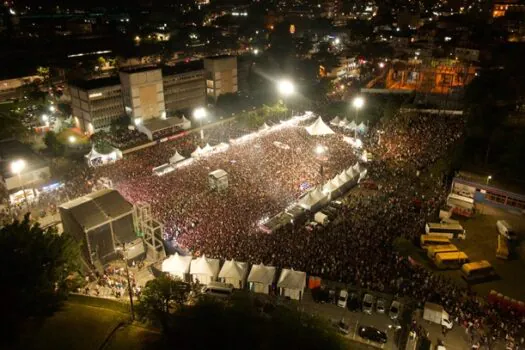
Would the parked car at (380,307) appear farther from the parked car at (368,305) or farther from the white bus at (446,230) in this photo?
the white bus at (446,230)

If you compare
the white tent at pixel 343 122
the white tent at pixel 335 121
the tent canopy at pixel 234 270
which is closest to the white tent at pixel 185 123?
the white tent at pixel 335 121

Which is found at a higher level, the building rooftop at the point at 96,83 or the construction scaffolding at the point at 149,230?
the building rooftop at the point at 96,83

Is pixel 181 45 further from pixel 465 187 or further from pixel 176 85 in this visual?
pixel 465 187

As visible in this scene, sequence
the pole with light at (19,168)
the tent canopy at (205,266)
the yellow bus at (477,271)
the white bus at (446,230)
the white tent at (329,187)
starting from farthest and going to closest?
the white tent at (329,187) → the pole with light at (19,168) → the white bus at (446,230) → the yellow bus at (477,271) → the tent canopy at (205,266)

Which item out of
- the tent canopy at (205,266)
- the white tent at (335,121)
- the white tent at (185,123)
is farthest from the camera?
the white tent at (185,123)

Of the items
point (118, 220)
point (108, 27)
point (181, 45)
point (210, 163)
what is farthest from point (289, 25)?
point (118, 220)

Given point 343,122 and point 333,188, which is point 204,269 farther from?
point 343,122

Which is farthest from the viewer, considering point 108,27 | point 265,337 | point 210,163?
point 108,27

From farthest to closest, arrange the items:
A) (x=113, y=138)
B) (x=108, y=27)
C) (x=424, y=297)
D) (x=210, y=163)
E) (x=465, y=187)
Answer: (x=108, y=27) < (x=113, y=138) < (x=210, y=163) < (x=465, y=187) < (x=424, y=297)
